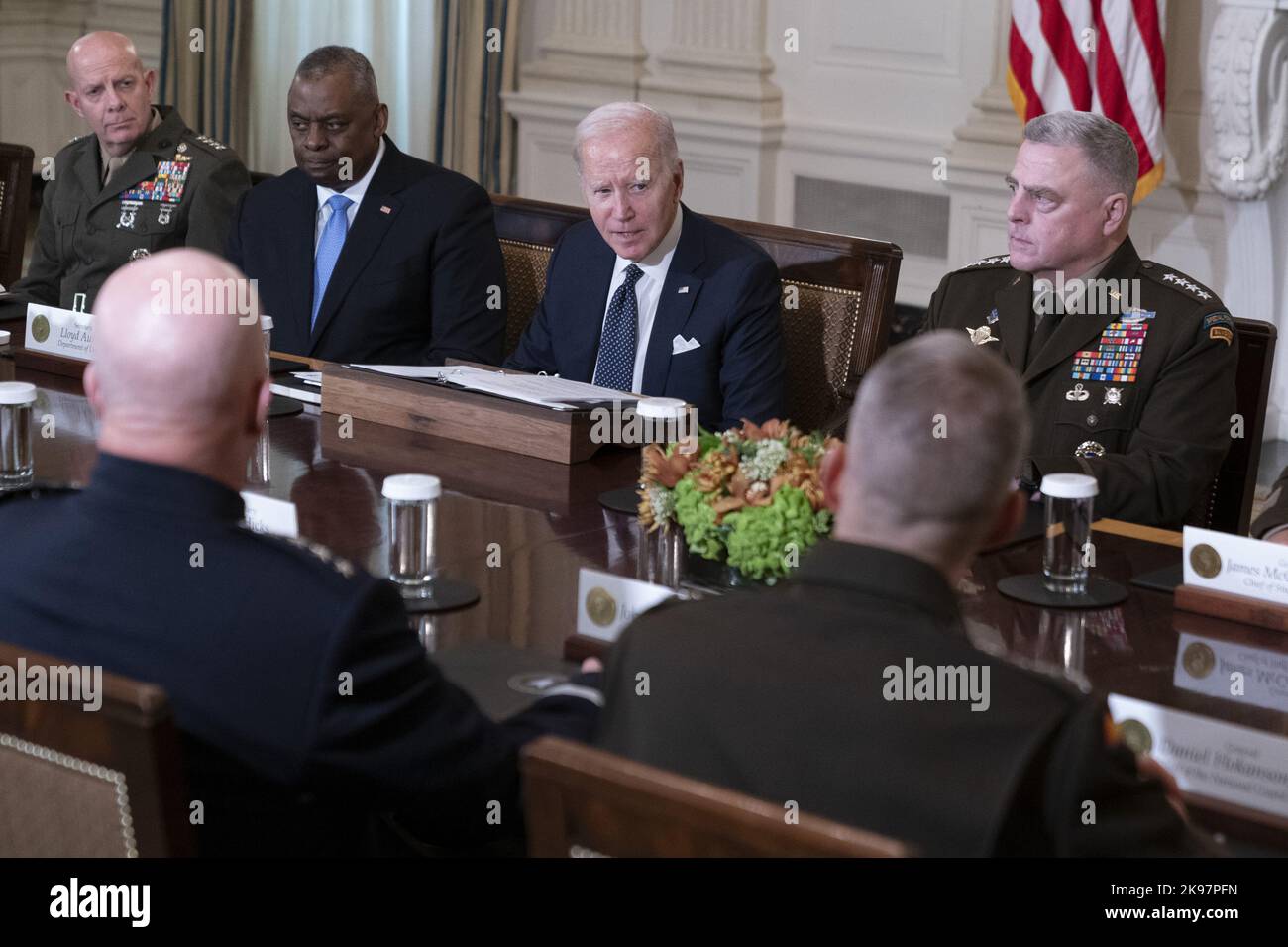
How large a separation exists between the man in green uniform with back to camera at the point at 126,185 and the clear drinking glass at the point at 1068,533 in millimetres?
2827

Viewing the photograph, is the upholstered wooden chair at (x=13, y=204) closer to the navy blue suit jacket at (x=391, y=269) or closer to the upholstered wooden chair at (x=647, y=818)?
the navy blue suit jacket at (x=391, y=269)

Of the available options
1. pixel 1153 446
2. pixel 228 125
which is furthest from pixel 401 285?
pixel 228 125

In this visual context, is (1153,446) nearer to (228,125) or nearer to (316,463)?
(316,463)

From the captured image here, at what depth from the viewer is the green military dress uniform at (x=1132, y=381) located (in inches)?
114

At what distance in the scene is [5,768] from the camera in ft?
5.10

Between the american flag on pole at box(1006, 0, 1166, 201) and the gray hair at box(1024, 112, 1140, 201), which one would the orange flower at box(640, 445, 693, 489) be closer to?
the gray hair at box(1024, 112, 1140, 201)

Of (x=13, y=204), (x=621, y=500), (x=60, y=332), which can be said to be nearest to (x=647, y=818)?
(x=621, y=500)

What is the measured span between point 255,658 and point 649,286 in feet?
6.91

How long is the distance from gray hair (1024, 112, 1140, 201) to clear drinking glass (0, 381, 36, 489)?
1.80 m

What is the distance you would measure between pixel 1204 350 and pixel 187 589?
2.03 metres

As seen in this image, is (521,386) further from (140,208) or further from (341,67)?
(140,208)

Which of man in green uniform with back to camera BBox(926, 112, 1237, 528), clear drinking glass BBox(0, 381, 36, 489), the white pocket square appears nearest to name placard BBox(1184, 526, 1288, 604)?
man in green uniform with back to camera BBox(926, 112, 1237, 528)

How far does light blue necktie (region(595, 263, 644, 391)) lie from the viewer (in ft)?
11.6

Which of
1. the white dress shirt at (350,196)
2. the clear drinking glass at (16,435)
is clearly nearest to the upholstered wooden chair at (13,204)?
the white dress shirt at (350,196)
